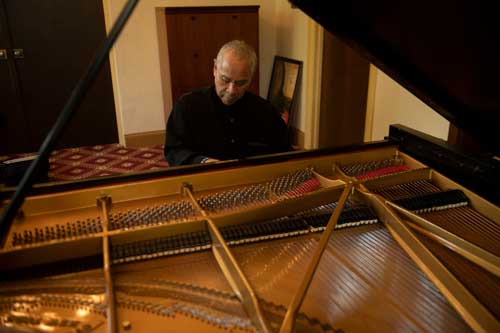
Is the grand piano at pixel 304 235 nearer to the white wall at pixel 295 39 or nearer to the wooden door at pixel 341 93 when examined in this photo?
the wooden door at pixel 341 93

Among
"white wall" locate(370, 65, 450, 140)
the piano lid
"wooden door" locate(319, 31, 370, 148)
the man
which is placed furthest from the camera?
"wooden door" locate(319, 31, 370, 148)

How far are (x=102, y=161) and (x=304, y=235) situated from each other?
3.75 metres

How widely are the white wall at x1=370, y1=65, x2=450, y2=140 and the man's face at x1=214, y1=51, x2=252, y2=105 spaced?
1.52 meters

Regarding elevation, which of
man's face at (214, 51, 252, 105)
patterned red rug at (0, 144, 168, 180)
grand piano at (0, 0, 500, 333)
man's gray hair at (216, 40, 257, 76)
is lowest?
patterned red rug at (0, 144, 168, 180)

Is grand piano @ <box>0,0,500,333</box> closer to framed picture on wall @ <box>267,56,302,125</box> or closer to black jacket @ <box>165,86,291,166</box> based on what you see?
black jacket @ <box>165,86,291,166</box>

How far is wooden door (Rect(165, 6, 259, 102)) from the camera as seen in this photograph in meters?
4.57

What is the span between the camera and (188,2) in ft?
15.6

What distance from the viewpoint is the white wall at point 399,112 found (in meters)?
3.01

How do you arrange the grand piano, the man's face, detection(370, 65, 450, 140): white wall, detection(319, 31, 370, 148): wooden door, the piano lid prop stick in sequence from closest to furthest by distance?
the piano lid prop stick < the grand piano < the man's face < detection(370, 65, 450, 140): white wall < detection(319, 31, 370, 148): wooden door

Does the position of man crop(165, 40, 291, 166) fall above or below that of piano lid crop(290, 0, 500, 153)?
below

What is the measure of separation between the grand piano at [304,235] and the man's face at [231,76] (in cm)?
61

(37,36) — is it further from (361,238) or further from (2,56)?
(361,238)

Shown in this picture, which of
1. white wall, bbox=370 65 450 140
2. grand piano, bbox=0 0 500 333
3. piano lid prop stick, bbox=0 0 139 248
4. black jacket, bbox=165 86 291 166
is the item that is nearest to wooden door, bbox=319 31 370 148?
white wall, bbox=370 65 450 140

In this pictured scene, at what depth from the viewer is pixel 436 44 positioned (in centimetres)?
99
